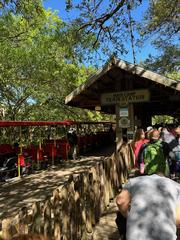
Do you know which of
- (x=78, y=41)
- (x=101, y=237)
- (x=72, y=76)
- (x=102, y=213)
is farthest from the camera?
(x=72, y=76)

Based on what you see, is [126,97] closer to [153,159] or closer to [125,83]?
[125,83]

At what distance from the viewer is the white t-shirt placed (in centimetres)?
268

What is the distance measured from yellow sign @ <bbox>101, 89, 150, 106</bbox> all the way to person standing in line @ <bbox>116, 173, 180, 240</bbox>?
8501 millimetres

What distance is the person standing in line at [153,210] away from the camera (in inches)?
105

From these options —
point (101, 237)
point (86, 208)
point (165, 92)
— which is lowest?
point (101, 237)

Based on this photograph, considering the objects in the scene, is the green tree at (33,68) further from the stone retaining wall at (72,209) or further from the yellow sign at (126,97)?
the stone retaining wall at (72,209)

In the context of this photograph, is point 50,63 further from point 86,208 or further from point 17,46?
point 86,208

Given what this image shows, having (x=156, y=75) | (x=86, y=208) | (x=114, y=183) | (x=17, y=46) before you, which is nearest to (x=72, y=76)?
(x=17, y=46)

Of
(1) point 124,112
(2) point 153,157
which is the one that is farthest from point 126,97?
(2) point 153,157

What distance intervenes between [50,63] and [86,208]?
18368 millimetres

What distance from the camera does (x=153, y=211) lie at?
107 inches

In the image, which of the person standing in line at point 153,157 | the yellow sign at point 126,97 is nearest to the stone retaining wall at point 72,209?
the person standing in line at point 153,157

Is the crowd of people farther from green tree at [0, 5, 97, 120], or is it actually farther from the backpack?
green tree at [0, 5, 97, 120]

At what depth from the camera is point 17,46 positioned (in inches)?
922
